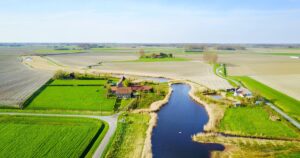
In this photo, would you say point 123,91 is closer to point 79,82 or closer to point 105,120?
point 105,120

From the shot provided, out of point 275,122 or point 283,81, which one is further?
point 283,81

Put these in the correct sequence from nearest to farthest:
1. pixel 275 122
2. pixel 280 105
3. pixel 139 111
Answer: pixel 275 122
pixel 139 111
pixel 280 105

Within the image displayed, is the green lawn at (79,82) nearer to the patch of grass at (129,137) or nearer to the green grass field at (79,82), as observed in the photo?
the green grass field at (79,82)

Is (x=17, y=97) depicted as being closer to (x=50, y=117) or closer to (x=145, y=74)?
(x=50, y=117)

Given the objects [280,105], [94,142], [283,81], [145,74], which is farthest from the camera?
[145,74]

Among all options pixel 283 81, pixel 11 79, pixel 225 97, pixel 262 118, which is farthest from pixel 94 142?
pixel 283 81

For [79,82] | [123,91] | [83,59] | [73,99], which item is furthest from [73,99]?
[83,59]
